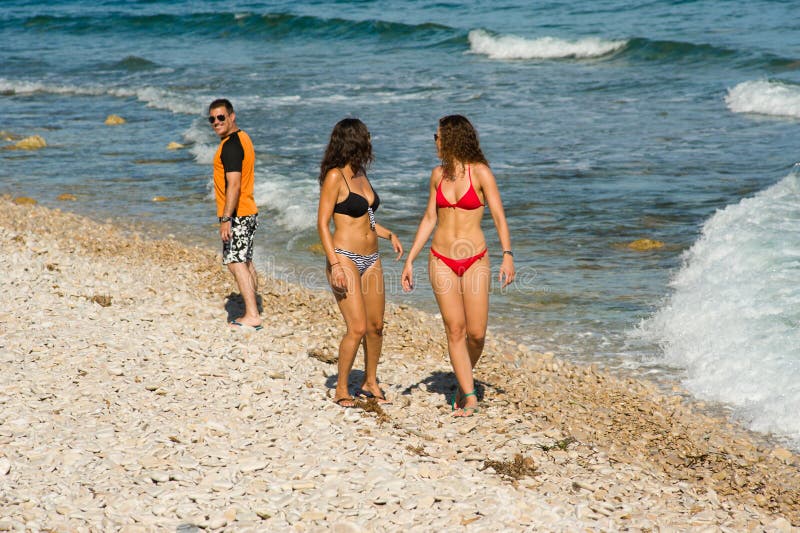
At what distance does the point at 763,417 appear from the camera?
23.4 feet

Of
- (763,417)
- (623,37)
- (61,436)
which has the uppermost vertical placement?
(623,37)

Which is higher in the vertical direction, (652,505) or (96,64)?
(96,64)

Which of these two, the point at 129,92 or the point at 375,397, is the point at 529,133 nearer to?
the point at 375,397

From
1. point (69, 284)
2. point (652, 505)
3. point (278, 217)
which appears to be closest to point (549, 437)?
point (652, 505)

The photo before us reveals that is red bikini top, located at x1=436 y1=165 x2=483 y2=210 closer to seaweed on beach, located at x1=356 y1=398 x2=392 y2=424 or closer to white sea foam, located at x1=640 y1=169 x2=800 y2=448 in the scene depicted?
seaweed on beach, located at x1=356 y1=398 x2=392 y2=424

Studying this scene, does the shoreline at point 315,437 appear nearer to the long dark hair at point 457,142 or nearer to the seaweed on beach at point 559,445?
the seaweed on beach at point 559,445

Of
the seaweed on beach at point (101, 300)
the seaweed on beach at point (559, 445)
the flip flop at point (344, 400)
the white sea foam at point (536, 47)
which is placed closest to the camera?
the seaweed on beach at point (559, 445)

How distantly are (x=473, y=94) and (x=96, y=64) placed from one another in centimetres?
1720

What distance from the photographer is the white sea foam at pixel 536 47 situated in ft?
97.1

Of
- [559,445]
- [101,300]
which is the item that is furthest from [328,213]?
[101,300]

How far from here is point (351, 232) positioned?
20.9 feet

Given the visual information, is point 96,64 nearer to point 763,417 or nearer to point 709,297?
point 709,297

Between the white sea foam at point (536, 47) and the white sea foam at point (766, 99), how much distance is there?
27.4 feet

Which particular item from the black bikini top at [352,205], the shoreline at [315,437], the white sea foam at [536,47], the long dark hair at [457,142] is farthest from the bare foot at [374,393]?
the white sea foam at [536,47]
